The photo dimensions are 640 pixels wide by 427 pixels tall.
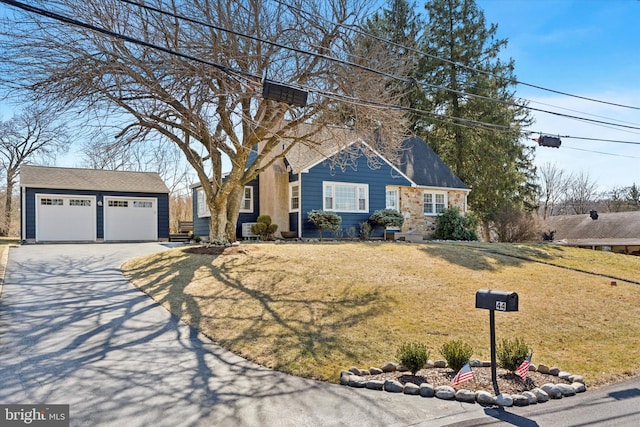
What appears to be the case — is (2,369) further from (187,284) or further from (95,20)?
(95,20)

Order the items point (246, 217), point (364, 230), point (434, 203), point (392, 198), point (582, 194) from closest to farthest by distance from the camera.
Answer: point (364, 230), point (246, 217), point (392, 198), point (434, 203), point (582, 194)

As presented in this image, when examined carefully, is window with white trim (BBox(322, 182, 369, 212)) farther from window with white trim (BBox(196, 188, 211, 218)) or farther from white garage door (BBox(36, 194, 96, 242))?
white garage door (BBox(36, 194, 96, 242))

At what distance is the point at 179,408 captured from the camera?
4.59 m

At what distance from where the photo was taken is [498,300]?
5285mm

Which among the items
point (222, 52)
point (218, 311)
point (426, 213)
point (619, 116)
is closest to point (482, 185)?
point (426, 213)

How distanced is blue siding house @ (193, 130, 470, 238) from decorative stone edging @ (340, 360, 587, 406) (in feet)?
41.5

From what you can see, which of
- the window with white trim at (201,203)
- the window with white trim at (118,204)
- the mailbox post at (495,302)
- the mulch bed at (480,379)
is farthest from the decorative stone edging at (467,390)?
the window with white trim at (118,204)

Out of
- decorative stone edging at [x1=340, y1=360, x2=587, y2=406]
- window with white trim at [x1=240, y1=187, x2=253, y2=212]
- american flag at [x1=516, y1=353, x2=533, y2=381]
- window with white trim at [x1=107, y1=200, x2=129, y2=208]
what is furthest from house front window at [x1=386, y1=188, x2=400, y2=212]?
american flag at [x1=516, y1=353, x2=533, y2=381]

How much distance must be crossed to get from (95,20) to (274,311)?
8009 millimetres

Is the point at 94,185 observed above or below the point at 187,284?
above

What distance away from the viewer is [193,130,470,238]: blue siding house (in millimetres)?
19078

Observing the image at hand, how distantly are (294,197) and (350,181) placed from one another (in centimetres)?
266

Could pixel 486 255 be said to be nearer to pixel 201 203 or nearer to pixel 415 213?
pixel 415 213

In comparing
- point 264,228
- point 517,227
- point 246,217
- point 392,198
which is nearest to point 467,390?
point 264,228
